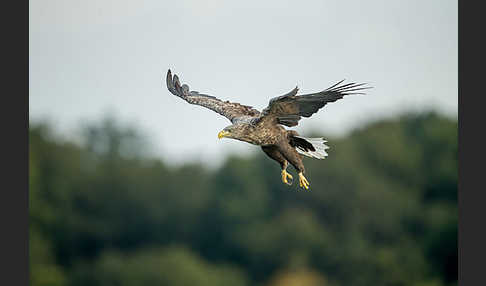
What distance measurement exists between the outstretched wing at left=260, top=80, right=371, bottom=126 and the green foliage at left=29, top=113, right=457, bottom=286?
4518 cm

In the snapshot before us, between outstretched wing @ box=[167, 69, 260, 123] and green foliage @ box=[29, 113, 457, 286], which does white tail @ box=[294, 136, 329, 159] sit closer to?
outstretched wing @ box=[167, 69, 260, 123]

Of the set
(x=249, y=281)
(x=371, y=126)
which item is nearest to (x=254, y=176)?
(x=249, y=281)

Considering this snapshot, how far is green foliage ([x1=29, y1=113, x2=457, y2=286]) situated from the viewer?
191 ft

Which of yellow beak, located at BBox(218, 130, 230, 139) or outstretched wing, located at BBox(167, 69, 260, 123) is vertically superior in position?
outstretched wing, located at BBox(167, 69, 260, 123)

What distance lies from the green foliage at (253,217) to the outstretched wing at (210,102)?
43054 millimetres

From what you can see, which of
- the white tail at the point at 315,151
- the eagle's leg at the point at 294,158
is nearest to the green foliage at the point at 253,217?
the white tail at the point at 315,151

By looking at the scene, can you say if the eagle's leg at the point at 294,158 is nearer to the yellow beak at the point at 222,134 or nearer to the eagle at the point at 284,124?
the eagle at the point at 284,124

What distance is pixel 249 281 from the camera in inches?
2372

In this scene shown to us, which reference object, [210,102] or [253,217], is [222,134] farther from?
[253,217]

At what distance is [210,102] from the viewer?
13453 millimetres

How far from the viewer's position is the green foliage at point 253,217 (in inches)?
2297

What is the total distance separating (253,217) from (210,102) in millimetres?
51626

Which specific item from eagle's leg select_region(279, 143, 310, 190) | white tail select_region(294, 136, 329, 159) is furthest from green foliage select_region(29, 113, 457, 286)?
eagle's leg select_region(279, 143, 310, 190)

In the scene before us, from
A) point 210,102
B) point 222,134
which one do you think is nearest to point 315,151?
point 210,102
